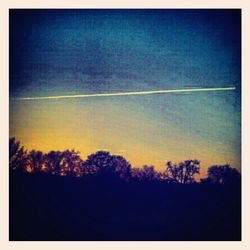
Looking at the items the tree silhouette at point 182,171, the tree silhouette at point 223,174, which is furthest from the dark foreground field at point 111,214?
the tree silhouette at point 182,171

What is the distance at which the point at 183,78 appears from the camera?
177 inches

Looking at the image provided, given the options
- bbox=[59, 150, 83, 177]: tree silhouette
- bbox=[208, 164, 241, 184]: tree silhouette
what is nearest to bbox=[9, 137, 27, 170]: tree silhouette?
bbox=[59, 150, 83, 177]: tree silhouette

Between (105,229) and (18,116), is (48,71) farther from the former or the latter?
(105,229)

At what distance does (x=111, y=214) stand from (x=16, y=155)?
3.69 ft

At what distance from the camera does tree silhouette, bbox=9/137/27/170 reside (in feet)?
14.6

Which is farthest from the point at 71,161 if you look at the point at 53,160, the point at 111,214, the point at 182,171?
the point at 182,171

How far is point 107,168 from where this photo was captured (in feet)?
14.7

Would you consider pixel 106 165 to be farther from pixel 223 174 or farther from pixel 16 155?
pixel 223 174

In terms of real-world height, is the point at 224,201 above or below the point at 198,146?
below

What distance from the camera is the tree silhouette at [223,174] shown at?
4445 mm

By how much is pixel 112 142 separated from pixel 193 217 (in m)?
1.11

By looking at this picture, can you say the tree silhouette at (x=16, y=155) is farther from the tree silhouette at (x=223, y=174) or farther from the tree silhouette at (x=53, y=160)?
the tree silhouette at (x=223, y=174)

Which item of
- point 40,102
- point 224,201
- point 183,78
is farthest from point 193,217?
point 40,102

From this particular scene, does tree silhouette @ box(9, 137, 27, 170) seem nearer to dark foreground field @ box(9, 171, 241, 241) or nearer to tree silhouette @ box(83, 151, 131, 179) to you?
dark foreground field @ box(9, 171, 241, 241)
